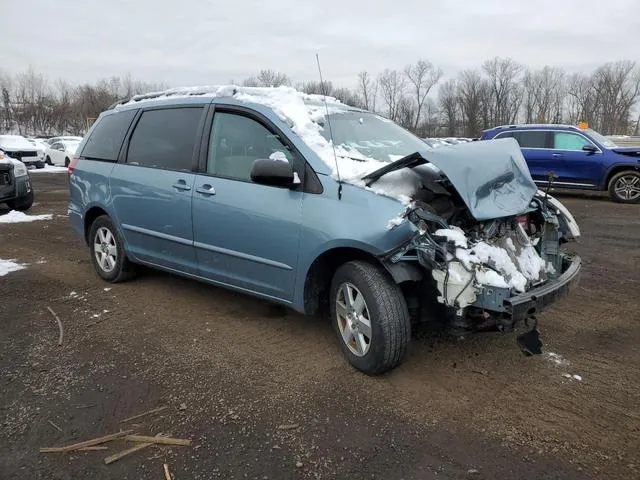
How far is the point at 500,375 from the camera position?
11.0 ft

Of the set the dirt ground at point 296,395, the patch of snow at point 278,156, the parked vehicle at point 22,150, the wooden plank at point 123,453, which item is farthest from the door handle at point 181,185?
the parked vehicle at point 22,150

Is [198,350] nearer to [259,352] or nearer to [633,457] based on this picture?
[259,352]

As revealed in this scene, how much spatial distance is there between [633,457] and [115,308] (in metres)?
4.08

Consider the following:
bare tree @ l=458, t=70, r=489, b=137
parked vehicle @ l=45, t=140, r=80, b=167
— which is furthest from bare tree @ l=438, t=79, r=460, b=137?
parked vehicle @ l=45, t=140, r=80, b=167

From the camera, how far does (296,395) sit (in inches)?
124

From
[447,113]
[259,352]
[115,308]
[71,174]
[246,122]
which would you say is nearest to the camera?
[259,352]

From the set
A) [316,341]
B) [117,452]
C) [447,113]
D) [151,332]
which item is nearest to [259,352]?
[316,341]

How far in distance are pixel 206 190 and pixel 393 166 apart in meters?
1.59

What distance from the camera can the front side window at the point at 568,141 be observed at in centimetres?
1215

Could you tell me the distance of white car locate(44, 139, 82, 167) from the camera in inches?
1096

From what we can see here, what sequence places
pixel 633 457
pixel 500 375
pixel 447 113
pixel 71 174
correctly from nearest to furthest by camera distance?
pixel 633 457 → pixel 500 375 → pixel 71 174 → pixel 447 113

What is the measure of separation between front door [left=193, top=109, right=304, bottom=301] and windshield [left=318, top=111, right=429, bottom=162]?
56 centimetres

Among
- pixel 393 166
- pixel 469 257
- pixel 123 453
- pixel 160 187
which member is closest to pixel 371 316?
pixel 469 257

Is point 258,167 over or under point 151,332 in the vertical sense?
over
